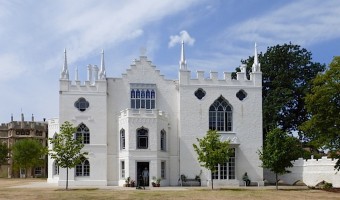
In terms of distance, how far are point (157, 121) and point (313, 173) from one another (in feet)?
50.7

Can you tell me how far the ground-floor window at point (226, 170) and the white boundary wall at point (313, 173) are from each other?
6411 mm

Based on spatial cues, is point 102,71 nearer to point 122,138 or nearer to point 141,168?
point 122,138

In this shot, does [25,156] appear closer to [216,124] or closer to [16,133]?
[16,133]

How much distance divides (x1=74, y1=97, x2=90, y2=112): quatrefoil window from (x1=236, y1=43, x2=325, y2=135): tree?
21.8 meters

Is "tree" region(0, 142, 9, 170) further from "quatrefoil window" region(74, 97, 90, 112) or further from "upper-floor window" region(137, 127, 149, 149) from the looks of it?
"upper-floor window" region(137, 127, 149, 149)

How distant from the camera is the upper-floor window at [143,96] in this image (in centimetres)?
4653

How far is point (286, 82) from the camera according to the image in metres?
57.6

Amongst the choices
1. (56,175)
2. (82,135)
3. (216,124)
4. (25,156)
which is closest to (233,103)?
(216,124)

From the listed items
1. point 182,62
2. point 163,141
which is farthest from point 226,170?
point 182,62

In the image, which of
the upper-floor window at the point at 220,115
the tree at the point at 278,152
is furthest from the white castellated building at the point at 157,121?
the tree at the point at 278,152

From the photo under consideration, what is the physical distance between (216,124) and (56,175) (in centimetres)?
1658

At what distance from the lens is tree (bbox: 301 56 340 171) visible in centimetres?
3700

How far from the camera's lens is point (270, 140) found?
40.8 meters

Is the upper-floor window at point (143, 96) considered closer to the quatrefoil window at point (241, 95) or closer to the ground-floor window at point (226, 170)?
the quatrefoil window at point (241, 95)
